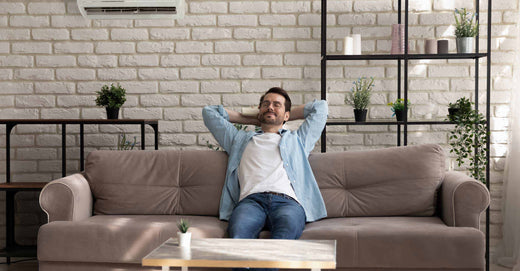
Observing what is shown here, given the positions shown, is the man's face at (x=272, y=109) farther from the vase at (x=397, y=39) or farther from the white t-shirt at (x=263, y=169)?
the vase at (x=397, y=39)

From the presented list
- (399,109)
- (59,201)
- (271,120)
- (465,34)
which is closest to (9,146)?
(59,201)

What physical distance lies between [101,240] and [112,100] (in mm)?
1288

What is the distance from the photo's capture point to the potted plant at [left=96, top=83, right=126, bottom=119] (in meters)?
3.62

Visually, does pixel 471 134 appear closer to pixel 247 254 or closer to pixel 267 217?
pixel 267 217

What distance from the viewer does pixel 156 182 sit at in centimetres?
309

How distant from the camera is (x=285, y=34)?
3.87 m

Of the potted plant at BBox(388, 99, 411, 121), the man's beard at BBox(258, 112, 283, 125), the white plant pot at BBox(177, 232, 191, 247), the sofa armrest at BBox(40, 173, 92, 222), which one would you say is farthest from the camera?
the potted plant at BBox(388, 99, 411, 121)

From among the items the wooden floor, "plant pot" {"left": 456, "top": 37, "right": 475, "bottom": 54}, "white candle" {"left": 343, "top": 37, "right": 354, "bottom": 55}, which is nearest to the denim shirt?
"white candle" {"left": 343, "top": 37, "right": 354, "bottom": 55}

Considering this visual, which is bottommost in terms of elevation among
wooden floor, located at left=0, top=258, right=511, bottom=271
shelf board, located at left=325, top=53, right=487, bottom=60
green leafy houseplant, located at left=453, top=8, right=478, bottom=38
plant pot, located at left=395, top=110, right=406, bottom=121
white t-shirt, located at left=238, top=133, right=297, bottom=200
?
wooden floor, located at left=0, top=258, right=511, bottom=271

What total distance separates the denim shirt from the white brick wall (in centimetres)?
67

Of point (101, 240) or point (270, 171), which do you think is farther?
point (270, 171)

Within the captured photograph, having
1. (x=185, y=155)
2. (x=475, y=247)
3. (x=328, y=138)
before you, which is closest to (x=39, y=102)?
(x=185, y=155)

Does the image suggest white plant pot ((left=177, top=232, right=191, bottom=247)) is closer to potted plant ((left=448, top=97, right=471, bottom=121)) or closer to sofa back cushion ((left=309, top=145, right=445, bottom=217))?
sofa back cushion ((left=309, top=145, right=445, bottom=217))

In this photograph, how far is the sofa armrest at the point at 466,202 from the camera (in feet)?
8.60
